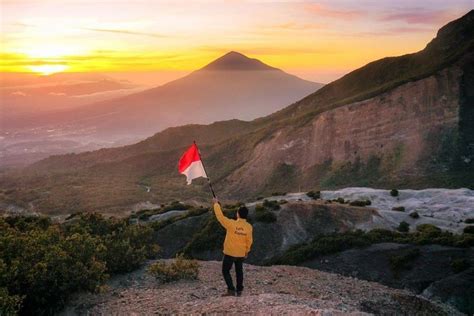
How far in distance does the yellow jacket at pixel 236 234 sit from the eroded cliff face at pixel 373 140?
55.9m

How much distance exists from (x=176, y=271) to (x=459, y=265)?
39.7 feet

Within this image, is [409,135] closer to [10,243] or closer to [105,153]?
[10,243]

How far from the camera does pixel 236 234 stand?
13.6m

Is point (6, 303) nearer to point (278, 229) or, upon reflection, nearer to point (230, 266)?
point (230, 266)

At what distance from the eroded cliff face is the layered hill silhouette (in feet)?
0.51

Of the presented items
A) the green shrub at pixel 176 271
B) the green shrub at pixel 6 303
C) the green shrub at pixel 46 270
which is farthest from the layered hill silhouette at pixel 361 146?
the green shrub at pixel 6 303

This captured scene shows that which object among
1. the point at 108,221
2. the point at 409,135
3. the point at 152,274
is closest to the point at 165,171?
the point at 409,135

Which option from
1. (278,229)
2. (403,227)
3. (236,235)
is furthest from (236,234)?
(403,227)

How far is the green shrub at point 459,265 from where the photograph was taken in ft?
67.5

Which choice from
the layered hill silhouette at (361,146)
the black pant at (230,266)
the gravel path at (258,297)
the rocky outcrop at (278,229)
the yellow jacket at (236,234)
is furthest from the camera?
the layered hill silhouette at (361,146)

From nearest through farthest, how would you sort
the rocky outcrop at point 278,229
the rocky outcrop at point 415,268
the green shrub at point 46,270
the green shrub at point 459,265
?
the green shrub at point 46,270, the rocky outcrop at point 415,268, the green shrub at point 459,265, the rocky outcrop at point 278,229

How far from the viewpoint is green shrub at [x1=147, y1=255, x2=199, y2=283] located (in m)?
17.2

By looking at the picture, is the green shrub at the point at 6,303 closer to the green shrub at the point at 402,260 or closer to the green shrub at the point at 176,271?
the green shrub at the point at 176,271

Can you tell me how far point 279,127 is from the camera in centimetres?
9119
